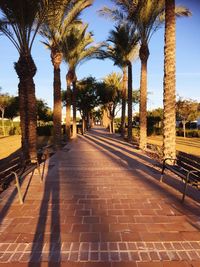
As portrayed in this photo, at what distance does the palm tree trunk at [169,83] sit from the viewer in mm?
11562

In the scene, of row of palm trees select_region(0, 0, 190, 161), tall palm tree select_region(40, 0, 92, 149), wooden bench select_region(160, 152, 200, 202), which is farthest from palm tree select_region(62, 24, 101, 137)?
wooden bench select_region(160, 152, 200, 202)

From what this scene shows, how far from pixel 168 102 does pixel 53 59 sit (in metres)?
9.88

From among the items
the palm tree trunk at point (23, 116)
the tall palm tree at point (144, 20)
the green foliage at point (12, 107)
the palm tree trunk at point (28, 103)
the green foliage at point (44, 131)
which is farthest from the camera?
the green foliage at point (12, 107)

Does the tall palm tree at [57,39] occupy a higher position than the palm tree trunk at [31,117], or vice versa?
the tall palm tree at [57,39]

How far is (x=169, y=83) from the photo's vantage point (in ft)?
38.1

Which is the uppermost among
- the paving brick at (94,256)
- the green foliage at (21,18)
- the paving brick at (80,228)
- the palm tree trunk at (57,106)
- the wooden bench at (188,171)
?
the green foliage at (21,18)

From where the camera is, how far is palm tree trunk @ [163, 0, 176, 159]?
37.9ft

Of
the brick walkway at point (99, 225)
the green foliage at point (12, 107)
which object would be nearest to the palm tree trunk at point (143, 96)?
the brick walkway at point (99, 225)

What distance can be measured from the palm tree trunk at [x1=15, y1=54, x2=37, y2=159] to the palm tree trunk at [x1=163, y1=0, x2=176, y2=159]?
5.23 metres

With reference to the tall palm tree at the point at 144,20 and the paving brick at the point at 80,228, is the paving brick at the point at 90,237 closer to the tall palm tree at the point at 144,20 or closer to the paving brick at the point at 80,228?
the paving brick at the point at 80,228

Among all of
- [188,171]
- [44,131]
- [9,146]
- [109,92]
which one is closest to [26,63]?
[188,171]

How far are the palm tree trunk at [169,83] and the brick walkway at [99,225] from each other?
11.5 feet

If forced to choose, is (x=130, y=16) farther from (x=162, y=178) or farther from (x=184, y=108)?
(x=184, y=108)

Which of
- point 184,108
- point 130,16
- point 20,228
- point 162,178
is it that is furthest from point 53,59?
point 184,108
